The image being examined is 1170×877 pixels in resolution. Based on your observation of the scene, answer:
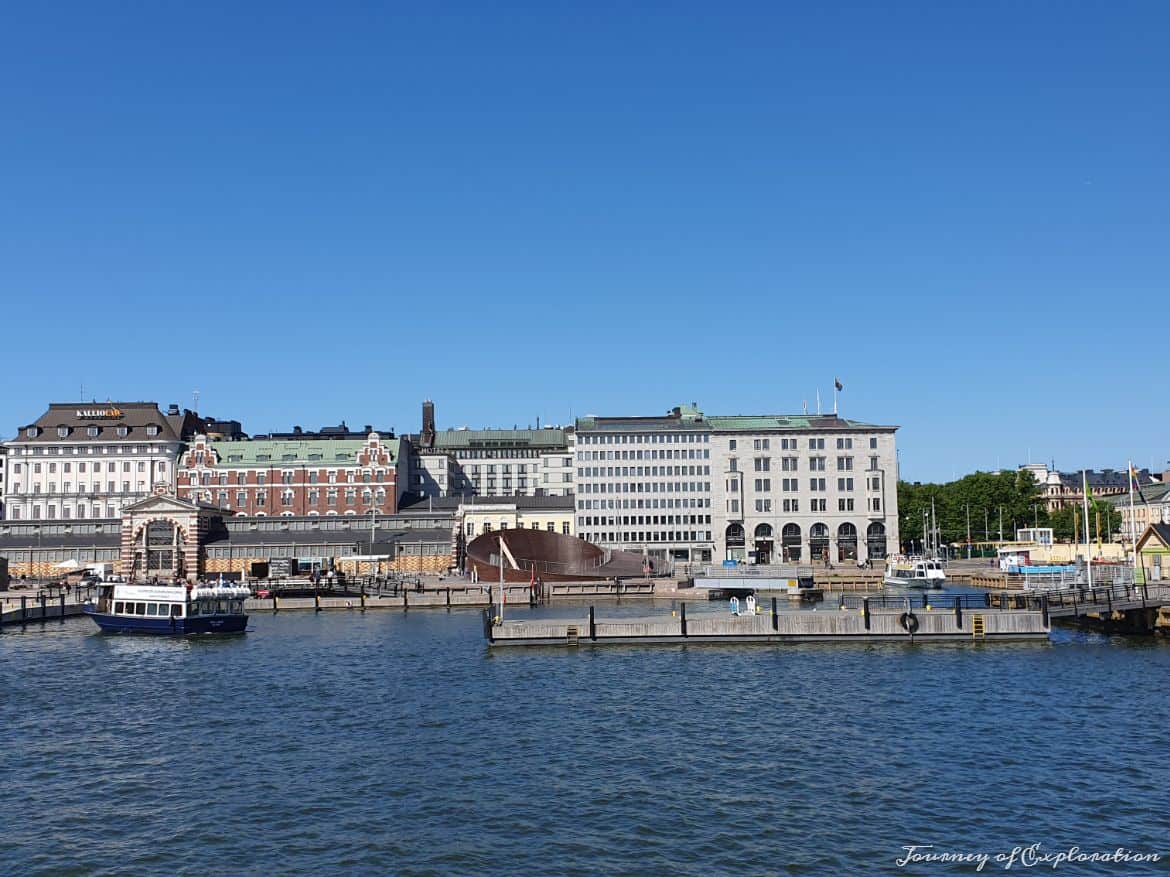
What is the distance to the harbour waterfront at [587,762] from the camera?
3036 cm

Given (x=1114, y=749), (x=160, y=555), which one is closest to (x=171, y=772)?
(x=1114, y=749)

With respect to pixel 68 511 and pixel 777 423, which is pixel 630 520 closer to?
pixel 777 423

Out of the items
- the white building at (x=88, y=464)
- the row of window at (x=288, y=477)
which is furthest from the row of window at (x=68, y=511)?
the row of window at (x=288, y=477)

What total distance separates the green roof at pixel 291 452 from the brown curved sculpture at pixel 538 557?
48661mm

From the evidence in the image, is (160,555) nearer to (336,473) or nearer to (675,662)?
(336,473)

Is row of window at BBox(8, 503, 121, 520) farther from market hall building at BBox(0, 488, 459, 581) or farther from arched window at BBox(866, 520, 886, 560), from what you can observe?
arched window at BBox(866, 520, 886, 560)

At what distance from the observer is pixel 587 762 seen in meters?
39.8

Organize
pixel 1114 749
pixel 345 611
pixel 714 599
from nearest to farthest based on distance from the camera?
pixel 1114 749 → pixel 345 611 → pixel 714 599

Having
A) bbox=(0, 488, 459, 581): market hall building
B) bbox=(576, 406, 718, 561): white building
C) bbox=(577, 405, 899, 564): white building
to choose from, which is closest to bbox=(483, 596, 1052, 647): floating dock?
bbox=(0, 488, 459, 581): market hall building

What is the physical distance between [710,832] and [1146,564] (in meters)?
80.0

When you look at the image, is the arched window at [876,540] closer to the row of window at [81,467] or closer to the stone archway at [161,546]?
the stone archway at [161,546]

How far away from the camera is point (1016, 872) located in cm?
2827

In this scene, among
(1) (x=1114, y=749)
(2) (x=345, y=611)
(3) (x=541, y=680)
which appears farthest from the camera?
(2) (x=345, y=611)

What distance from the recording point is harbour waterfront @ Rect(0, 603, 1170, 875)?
99.6 feet
